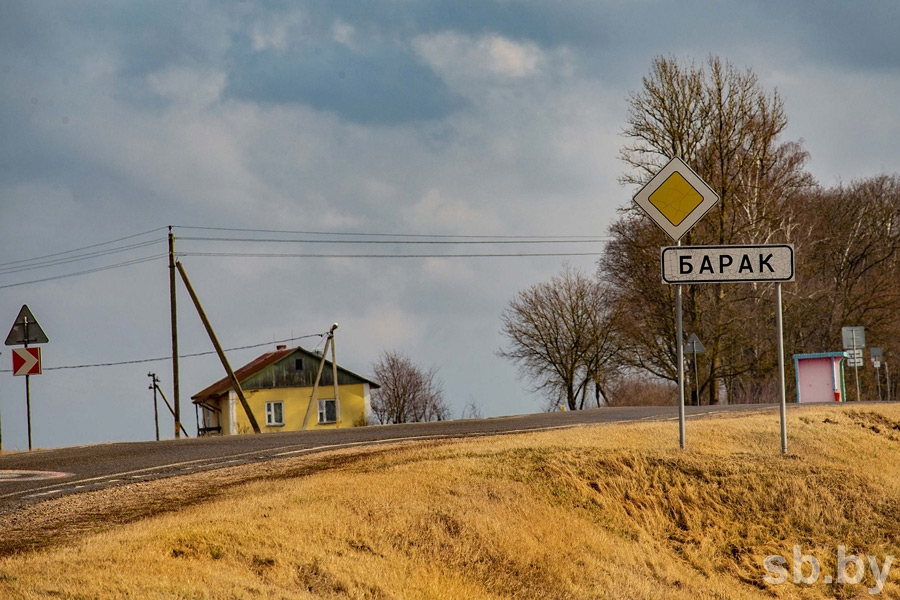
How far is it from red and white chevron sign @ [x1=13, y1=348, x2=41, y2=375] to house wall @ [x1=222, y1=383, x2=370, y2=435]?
45895 mm

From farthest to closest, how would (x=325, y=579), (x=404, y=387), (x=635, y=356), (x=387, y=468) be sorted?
(x=404, y=387) < (x=635, y=356) < (x=387, y=468) < (x=325, y=579)

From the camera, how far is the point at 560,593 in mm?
8297

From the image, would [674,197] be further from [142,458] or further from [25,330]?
[25,330]

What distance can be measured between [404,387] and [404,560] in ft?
231

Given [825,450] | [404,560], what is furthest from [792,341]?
[404,560]

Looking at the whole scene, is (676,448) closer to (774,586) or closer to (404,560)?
(774,586)

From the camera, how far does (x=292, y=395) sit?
232ft

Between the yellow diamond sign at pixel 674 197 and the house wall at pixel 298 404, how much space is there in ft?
187

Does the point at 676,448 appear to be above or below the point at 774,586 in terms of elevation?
above

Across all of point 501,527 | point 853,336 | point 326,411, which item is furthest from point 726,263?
point 326,411

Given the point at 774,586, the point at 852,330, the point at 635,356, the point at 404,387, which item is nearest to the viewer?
the point at 774,586

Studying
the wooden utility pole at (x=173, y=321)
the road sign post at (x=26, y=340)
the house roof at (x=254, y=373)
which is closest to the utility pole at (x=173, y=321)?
the wooden utility pole at (x=173, y=321)

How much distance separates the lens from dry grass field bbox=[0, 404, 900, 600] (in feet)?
23.0

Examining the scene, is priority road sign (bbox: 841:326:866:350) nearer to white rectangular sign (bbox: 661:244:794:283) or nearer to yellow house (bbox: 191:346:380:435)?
white rectangular sign (bbox: 661:244:794:283)
